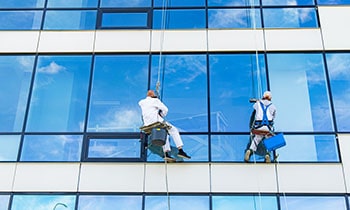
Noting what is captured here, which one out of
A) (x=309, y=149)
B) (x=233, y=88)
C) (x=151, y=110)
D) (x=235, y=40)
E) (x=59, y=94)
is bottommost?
(x=309, y=149)

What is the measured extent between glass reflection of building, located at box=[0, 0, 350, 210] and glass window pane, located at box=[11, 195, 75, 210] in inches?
0.8

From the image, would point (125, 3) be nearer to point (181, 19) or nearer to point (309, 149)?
point (181, 19)

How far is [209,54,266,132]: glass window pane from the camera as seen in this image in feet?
30.6

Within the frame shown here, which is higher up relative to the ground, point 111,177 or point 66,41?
point 66,41

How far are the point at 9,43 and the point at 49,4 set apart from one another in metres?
1.37

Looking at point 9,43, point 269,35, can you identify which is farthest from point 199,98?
point 9,43

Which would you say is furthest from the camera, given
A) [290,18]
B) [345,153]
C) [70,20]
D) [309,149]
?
[70,20]

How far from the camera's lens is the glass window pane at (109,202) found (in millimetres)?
8586

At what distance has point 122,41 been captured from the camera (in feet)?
33.8

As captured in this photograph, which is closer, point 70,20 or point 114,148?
point 114,148

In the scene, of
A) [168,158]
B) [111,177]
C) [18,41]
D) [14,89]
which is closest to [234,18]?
[168,158]

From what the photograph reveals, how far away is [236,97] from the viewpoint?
959 centimetres

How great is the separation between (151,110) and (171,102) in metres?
1.03

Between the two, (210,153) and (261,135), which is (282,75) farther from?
(210,153)
